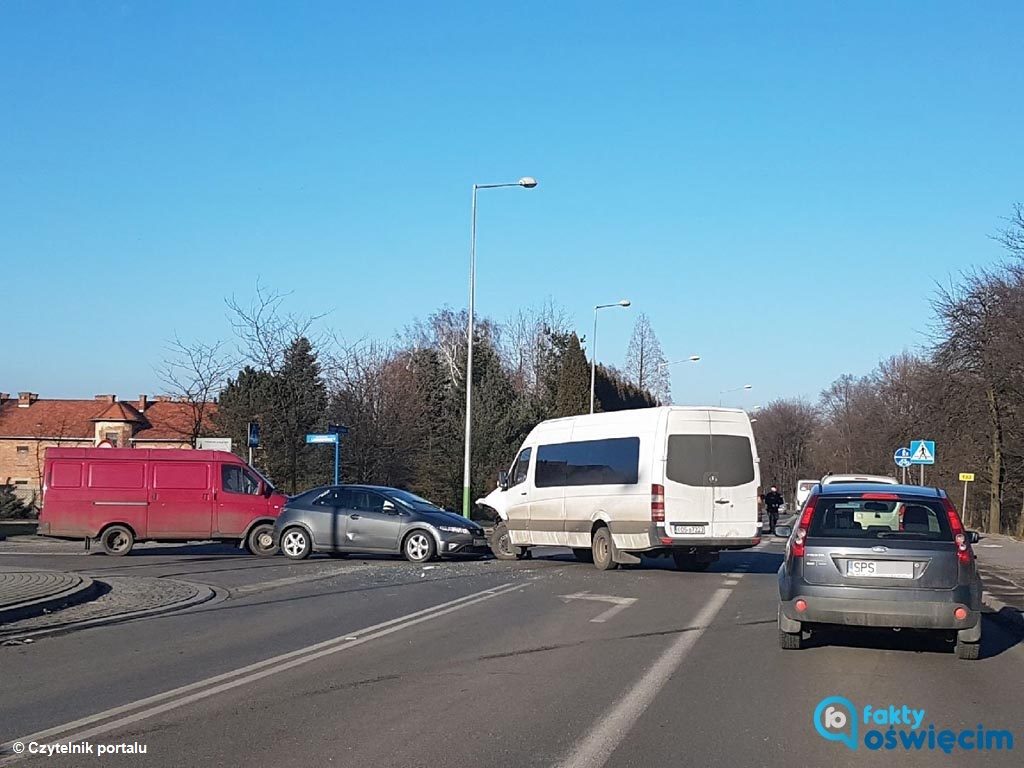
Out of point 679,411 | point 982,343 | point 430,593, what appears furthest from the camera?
point 982,343

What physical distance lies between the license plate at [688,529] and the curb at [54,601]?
8865 mm

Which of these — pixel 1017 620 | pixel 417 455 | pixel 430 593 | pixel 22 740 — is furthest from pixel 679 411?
pixel 417 455

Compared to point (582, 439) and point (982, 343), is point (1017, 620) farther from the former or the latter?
point (982, 343)

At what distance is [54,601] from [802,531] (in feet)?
29.3

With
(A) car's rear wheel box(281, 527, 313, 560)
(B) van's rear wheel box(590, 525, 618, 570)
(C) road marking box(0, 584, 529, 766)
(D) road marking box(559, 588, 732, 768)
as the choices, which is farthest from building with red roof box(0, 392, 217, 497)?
(D) road marking box(559, 588, 732, 768)

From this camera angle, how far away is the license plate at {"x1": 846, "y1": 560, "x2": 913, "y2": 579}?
31.7 feet

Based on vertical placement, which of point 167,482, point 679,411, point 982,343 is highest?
point 982,343

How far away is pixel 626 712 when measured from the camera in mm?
7770

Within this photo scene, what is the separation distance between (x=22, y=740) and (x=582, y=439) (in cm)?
1416

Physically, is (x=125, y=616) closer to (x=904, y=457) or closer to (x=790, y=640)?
(x=790, y=640)

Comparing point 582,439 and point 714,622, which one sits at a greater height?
point 582,439

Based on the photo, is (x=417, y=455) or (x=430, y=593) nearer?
(x=430, y=593)

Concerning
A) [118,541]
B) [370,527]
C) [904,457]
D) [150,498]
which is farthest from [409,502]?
[904,457]

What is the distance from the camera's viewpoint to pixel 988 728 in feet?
24.7
